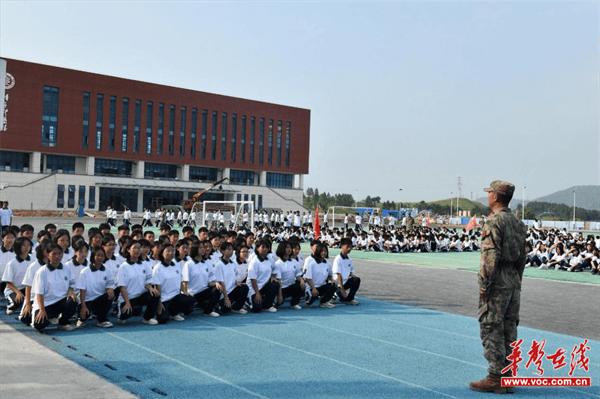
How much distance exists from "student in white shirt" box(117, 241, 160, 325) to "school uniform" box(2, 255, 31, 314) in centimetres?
152

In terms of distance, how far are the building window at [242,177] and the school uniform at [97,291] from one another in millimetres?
53878

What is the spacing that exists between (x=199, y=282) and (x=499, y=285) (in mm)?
5169

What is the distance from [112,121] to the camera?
53.6 m

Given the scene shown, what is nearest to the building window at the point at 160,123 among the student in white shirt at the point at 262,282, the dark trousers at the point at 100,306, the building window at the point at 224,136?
the building window at the point at 224,136

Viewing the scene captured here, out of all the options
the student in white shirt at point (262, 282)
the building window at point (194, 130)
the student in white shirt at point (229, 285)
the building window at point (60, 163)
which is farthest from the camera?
the building window at point (194, 130)

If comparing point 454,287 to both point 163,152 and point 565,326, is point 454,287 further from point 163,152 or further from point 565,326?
point 163,152

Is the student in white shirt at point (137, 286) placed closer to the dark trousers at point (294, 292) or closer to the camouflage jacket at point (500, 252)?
the dark trousers at point (294, 292)

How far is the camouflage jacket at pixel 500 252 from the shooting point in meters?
5.20

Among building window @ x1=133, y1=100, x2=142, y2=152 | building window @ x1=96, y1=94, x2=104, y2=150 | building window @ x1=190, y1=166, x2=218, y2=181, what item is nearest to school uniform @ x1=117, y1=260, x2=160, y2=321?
building window @ x1=96, y1=94, x2=104, y2=150

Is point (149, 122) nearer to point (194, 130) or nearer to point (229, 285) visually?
point (194, 130)

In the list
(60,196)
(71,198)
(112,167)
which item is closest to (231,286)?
(60,196)

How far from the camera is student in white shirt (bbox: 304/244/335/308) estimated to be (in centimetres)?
1021

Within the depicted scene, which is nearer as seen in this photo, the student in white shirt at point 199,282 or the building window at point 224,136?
the student in white shirt at point 199,282

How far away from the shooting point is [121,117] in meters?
54.1
